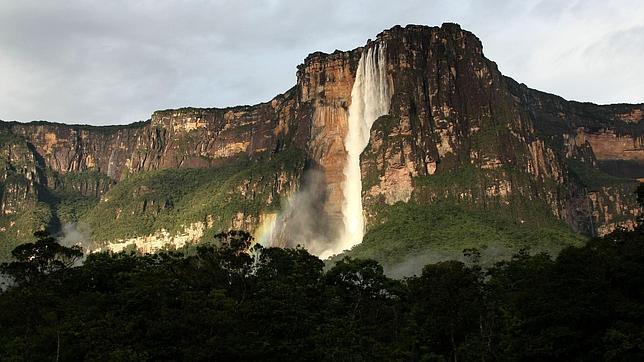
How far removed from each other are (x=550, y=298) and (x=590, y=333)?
3.10 m

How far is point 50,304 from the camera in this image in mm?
58438

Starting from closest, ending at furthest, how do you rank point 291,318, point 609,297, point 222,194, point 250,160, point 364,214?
point 609,297, point 291,318, point 364,214, point 222,194, point 250,160

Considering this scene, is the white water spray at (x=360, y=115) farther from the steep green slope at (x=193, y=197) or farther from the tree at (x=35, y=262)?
the tree at (x=35, y=262)

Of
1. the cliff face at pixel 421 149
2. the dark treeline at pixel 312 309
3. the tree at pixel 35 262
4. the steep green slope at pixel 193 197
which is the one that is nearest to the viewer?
the dark treeline at pixel 312 309

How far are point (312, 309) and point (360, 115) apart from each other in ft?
309

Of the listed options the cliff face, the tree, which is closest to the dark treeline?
the tree

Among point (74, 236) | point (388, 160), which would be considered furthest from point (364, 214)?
point (74, 236)

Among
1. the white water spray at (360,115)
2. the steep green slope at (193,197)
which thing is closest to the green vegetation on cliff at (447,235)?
the white water spray at (360,115)

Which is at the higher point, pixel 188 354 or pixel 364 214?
pixel 364 214

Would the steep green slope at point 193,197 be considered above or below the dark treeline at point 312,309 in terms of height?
above

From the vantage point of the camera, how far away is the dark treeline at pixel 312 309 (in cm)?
4844

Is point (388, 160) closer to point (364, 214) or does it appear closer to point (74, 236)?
point (364, 214)

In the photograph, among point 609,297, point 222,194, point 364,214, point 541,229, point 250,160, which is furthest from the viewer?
point 250,160

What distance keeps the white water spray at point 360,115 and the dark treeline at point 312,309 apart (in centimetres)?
7658
